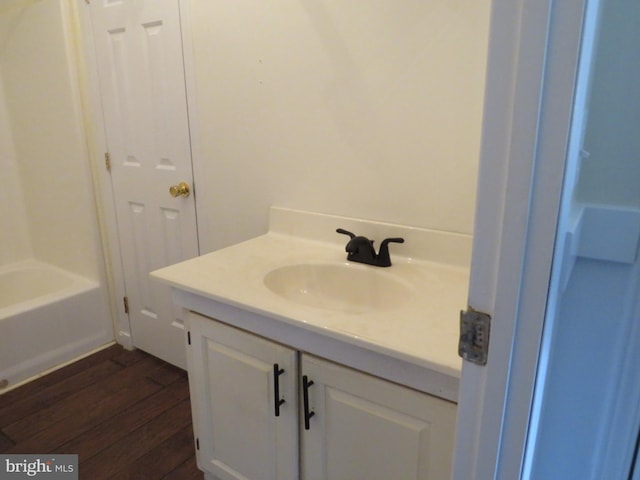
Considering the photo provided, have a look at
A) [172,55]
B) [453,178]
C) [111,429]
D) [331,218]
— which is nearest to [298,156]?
[331,218]

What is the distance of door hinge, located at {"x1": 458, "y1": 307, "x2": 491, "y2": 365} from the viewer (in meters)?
0.56

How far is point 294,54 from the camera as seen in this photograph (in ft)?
4.91

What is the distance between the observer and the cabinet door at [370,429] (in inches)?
36.4

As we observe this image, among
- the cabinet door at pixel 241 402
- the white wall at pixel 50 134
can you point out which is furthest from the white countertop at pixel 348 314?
the white wall at pixel 50 134

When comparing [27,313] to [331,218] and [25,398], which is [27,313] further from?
[331,218]

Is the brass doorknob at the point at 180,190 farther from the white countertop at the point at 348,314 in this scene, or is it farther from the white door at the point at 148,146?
the white countertop at the point at 348,314

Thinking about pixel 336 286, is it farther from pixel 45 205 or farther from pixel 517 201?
pixel 45 205

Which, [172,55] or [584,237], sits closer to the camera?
[584,237]

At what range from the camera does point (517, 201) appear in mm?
497

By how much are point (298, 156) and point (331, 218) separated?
26 cm

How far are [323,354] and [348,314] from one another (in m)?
0.14

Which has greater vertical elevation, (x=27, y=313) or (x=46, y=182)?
(x=46, y=182)

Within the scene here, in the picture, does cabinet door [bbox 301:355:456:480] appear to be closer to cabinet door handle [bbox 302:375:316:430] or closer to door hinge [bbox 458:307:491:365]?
cabinet door handle [bbox 302:375:316:430]

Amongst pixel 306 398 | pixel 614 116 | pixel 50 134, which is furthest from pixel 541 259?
pixel 50 134
